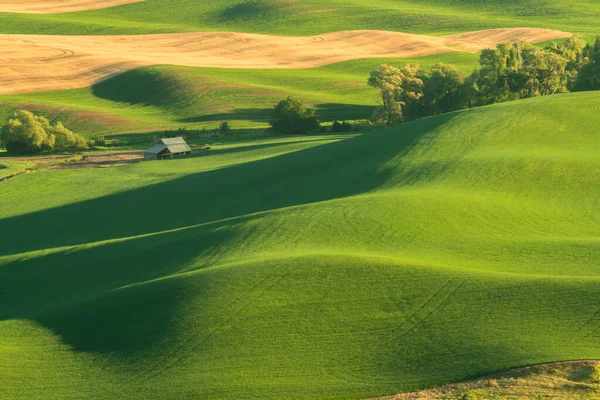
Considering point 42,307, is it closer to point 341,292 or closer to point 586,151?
point 341,292

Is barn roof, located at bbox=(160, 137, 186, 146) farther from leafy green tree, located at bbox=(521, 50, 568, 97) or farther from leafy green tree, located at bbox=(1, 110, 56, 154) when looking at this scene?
leafy green tree, located at bbox=(521, 50, 568, 97)

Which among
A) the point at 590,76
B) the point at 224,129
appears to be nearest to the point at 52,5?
the point at 224,129

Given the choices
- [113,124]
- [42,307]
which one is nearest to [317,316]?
[42,307]

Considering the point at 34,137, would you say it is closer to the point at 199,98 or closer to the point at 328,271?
the point at 199,98

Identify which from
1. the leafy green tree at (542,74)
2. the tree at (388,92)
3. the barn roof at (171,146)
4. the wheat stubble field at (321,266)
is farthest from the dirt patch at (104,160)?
the leafy green tree at (542,74)

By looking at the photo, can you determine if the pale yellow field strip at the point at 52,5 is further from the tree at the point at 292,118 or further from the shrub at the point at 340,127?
the shrub at the point at 340,127
